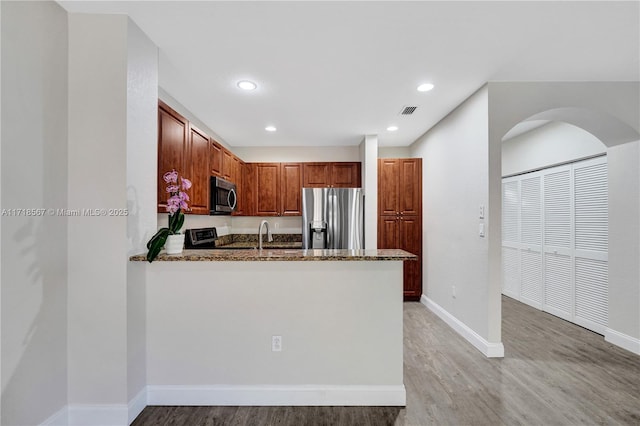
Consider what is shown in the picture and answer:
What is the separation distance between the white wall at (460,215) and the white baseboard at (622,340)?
130 centimetres

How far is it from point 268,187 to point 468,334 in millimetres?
3516

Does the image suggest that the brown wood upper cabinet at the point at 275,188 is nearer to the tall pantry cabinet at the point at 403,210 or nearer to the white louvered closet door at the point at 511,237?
the tall pantry cabinet at the point at 403,210

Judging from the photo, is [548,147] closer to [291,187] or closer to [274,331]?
[291,187]

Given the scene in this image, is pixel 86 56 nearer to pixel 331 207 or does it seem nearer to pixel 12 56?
pixel 12 56

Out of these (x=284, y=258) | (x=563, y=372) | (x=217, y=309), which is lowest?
(x=563, y=372)

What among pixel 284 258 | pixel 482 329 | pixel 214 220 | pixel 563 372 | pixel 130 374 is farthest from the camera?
pixel 214 220

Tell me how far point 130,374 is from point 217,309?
615 millimetres

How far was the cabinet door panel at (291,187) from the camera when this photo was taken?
4.95 metres

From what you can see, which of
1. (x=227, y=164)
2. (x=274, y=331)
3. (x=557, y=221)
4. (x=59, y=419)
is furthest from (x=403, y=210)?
(x=59, y=419)

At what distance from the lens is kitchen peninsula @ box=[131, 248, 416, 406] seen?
2.00 metres

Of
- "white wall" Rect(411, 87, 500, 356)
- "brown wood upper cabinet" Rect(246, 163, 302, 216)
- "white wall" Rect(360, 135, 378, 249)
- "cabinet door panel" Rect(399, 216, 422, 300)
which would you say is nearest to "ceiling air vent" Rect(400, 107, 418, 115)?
"white wall" Rect(411, 87, 500, 356)

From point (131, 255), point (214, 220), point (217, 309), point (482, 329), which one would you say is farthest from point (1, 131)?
point (482, 329)

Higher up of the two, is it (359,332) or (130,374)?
(359,332)

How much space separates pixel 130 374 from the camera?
1.83m
